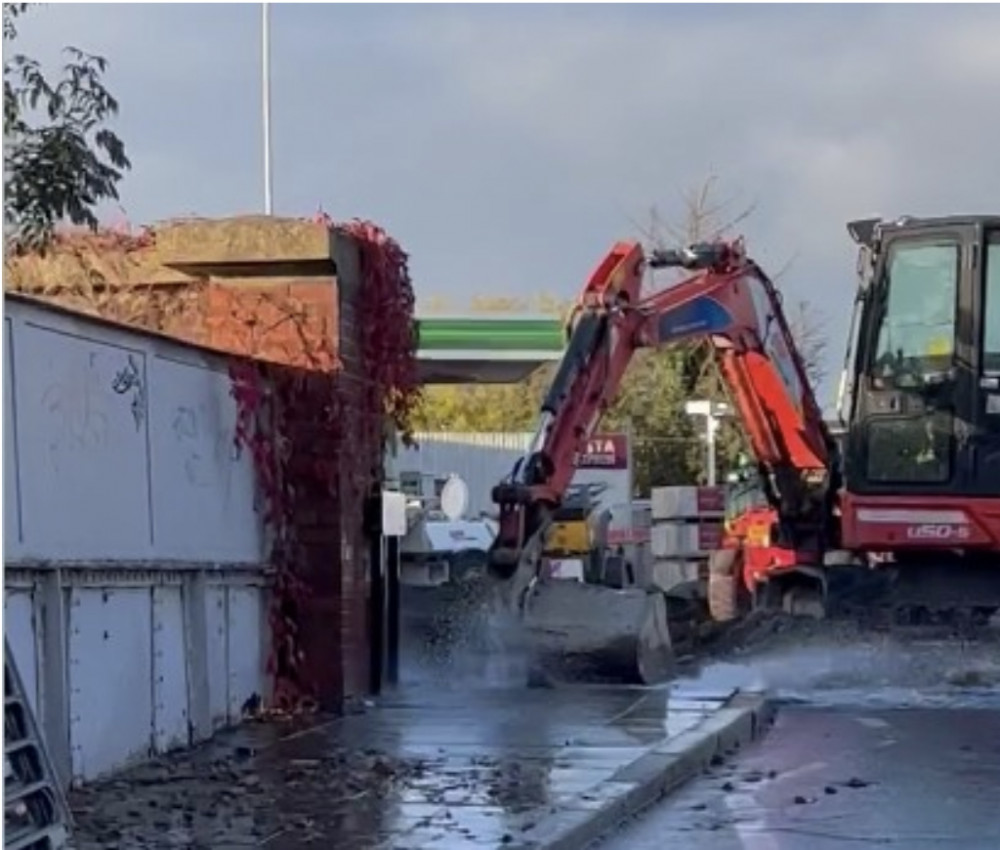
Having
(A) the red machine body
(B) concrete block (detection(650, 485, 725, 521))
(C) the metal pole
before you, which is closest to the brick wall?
(A) the red machine body

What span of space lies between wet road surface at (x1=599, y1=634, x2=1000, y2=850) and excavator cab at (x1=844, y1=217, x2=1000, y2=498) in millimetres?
1455

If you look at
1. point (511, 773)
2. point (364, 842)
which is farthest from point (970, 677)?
point (364, 842)

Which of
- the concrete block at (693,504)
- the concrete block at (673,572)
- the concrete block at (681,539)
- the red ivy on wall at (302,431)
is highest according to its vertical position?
the red ivy on wall at (302,431)

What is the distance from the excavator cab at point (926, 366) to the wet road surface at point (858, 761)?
1455 millimetres

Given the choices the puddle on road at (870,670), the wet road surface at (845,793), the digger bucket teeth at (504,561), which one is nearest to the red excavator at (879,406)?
the puddle on road at (870,670)

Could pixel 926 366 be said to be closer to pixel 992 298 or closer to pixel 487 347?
pixel 992 298

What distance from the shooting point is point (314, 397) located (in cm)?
1434

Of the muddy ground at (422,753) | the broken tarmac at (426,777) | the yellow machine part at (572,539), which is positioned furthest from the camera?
the yellow machine part at (572,539)

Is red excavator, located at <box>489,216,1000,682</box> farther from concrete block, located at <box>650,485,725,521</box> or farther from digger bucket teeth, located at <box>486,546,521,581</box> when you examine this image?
concrete block, located at <box>650,485,725,521</box>

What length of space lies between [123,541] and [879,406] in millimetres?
9693

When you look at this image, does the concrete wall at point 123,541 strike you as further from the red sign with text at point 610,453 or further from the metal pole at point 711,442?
the metal pole at point 711,442

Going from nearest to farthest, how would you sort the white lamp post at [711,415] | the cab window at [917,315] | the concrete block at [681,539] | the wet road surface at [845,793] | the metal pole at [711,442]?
1. the wet road surface at [845,793]
2. the cab window at [917,315]
3. the concrete block at [681,539]
4. the white lamp post at [711,415]
5. the metal pole at [711,442]

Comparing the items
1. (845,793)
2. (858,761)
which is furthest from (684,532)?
(845,793)

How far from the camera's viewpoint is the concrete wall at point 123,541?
1048 cm
